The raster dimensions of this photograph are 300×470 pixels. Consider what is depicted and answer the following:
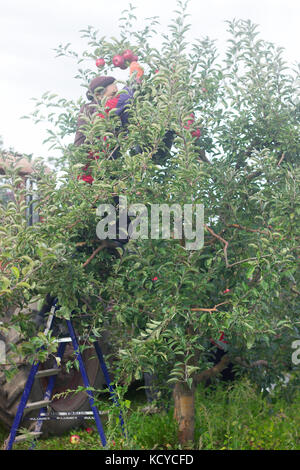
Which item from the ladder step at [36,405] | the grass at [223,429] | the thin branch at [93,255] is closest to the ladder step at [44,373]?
the ladder step at [36,405]

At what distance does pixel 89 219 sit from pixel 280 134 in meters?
1.84

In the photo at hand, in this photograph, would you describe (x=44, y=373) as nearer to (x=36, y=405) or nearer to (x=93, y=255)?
(x=36, y=405)

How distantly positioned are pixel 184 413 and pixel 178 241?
1.44 meters

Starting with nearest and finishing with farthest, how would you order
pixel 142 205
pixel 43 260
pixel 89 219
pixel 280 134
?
pixel 43 260 < pixel 142 205 < pixel 89 219 < pixel 280 134

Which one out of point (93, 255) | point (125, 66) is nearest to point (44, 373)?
point (93, 255)

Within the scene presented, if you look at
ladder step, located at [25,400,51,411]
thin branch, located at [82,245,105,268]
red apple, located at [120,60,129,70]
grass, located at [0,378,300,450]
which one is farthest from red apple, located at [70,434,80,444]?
red apple, located at [120,60,129,70]

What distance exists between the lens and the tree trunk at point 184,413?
14.1 ft

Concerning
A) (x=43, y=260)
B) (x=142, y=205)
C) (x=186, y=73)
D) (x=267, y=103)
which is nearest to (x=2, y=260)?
(x=43, y=260)

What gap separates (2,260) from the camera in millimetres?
3896

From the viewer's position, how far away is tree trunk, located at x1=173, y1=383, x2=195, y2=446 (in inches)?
169

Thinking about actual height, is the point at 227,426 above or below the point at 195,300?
below

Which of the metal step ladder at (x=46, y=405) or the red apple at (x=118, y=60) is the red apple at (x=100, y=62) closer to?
the red apple at (x=118, y=60)

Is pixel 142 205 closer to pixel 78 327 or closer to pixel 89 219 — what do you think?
pixel 89 219

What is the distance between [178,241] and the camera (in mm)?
4137
